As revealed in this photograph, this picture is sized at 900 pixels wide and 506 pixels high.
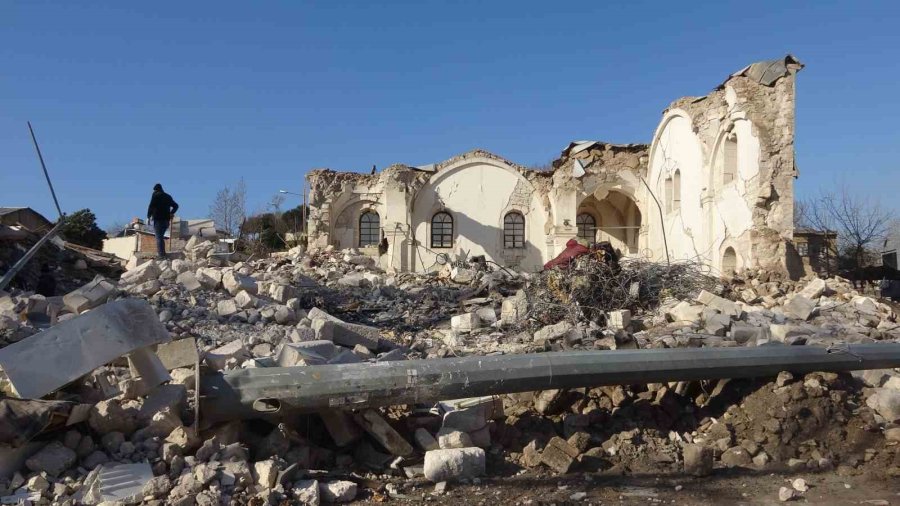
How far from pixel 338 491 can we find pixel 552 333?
14.6 feet

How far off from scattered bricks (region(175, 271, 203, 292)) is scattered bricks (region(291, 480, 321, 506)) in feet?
19.8

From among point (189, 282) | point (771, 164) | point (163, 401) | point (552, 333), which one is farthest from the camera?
point (771, 164)

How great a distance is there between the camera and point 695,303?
9195mm

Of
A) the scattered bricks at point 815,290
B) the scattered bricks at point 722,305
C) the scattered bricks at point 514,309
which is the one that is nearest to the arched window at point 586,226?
the scattered bricks at point 815,290

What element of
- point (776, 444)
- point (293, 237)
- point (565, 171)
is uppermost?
point (565, 171)

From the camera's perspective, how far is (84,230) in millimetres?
27422

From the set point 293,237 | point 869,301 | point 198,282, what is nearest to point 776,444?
point 869,301

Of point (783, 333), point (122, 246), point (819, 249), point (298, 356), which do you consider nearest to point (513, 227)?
point (819, 249)

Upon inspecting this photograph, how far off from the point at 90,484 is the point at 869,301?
36.5ft

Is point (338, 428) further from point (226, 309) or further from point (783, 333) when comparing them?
point (783, 333)

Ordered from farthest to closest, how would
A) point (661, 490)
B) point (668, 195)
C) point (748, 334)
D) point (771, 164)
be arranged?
point (668, 195), point (771, 164), point (748, 334), point (661, 490)

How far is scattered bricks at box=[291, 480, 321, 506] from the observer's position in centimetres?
341

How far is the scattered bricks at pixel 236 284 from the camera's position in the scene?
29.3 ft

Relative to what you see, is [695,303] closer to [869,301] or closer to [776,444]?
[869,301]
